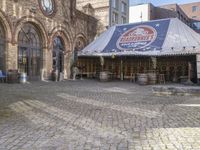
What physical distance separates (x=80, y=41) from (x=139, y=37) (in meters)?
6.40

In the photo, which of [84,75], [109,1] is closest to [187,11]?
[109,1]

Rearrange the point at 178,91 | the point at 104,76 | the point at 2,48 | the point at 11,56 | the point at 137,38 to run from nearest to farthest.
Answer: the point at 178,91 → the point at 2,48 → the point at 11,56 → the point at 104,76 → the point at 137,38

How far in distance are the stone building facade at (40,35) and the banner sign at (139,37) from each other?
383cm

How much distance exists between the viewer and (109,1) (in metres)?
36.4

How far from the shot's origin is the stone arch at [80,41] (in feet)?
91.0

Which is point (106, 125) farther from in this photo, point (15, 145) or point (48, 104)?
point (48, 104)

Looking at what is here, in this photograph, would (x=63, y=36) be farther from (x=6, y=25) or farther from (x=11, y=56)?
(x=6, y=25)

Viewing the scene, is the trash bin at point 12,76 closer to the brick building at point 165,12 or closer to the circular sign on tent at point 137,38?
the circular sign on tent at point 137,38

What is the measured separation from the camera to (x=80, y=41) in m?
28.6

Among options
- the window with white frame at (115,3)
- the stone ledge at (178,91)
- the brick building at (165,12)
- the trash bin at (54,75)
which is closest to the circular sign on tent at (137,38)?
A: the trash bin at (54,75)

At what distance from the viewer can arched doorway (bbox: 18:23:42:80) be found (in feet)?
70.0

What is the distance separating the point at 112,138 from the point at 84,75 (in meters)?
22.0

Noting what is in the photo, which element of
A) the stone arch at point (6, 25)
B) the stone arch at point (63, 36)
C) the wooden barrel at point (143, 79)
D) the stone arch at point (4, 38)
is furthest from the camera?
the stone arch at point (63, 36)

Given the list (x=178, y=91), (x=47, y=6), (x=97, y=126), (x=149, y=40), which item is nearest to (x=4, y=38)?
(x=47, y=6)
